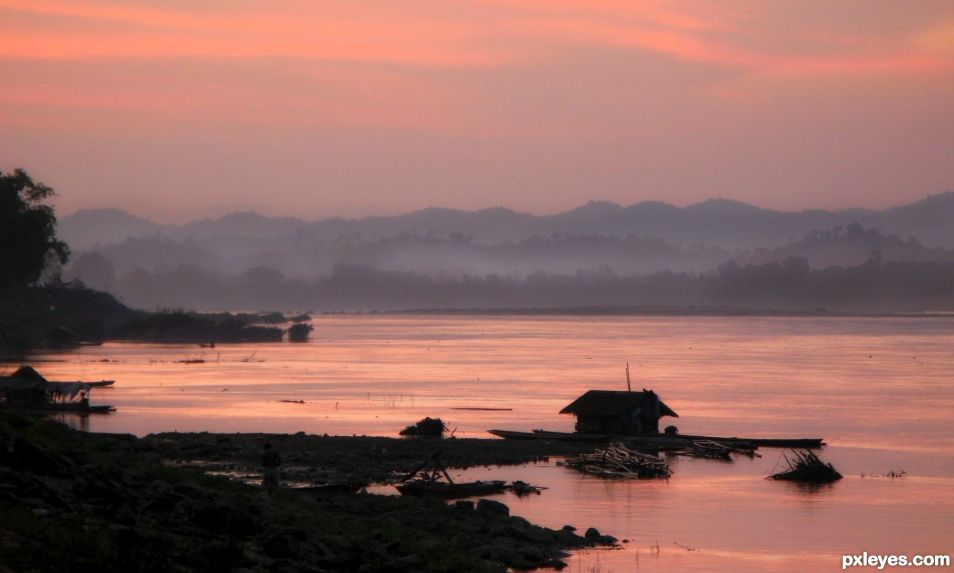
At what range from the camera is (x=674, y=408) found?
290 ft

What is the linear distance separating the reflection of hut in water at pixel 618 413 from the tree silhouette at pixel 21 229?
7886 cm

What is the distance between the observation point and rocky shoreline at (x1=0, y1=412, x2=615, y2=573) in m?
19.9

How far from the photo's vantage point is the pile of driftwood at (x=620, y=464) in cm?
5069

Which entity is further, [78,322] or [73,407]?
[78,322]

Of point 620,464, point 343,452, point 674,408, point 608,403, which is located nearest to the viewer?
point 343,452

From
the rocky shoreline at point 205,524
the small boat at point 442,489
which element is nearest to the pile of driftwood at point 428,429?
the small boat at point 442,489

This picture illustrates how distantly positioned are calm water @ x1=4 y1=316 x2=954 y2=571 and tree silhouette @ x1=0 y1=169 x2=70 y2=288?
10.9 meters

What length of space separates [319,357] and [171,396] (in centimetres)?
6381

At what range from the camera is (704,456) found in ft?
185

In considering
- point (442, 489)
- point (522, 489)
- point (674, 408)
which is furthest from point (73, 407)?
point (674, 408)

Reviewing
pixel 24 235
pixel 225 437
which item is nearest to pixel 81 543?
pixel 225 437

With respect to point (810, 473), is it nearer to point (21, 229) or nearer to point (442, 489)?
point (442, 489)

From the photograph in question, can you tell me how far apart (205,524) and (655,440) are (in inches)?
1403

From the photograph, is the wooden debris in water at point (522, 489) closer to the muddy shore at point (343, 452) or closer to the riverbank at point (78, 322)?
the muddy shore at point (343, 452)
